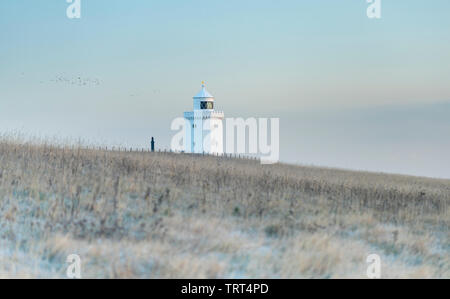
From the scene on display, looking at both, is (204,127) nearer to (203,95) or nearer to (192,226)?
(203,95)

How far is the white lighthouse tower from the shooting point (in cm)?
5591

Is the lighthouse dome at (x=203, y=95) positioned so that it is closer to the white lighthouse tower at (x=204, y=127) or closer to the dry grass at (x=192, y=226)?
the white lighthouse tower at (x=204, y=127)

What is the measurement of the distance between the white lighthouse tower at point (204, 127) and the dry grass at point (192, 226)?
1625 inches

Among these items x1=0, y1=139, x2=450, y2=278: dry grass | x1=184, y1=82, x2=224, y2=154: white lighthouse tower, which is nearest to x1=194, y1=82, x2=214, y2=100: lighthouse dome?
x1=184, y1=82, x2=224, y2=154: white lighthouse tower

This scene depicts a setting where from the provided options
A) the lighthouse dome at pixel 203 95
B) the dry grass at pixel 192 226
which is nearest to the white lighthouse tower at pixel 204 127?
the lighthouse dome at pixel 203 95

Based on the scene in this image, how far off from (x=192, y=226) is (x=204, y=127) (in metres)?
47.3

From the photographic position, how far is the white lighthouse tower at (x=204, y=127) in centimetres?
5591

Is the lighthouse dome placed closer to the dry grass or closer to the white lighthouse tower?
the white lighthouse tower

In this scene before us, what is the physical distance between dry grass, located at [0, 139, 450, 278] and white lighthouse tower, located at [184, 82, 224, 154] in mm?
41283

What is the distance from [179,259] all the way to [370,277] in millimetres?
3263

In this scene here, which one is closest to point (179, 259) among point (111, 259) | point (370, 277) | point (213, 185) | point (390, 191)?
point (111, 259)

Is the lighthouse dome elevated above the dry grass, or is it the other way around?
the lighthouse dome

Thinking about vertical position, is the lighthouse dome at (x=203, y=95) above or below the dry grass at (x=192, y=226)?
above

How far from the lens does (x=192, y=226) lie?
891cm
